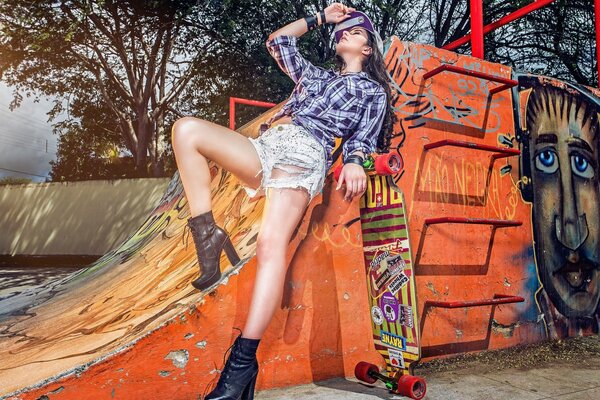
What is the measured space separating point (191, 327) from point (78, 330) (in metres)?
1.01

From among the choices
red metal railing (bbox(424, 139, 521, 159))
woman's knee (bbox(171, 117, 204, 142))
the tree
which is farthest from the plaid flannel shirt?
the tree

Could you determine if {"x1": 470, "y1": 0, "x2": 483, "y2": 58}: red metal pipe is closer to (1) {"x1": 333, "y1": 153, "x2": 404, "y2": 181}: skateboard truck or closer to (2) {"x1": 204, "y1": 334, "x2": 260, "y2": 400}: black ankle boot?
(1) {"x1": 333, "y1": 153, "x2": 404, "y2": 181}: skateboard truck

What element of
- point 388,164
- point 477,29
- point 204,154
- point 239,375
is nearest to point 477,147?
point 388,164

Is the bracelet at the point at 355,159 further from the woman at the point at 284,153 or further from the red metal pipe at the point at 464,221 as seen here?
the red metal pipe at the point at 464,221

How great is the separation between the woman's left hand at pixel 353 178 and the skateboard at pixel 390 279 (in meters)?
0.11

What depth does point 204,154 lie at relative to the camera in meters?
2.45

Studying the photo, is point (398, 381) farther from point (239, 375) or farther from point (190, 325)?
point (190, 325)

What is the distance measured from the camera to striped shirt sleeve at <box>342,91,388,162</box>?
2.66 m

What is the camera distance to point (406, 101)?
3.47m

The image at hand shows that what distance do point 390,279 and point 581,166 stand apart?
2.90 m

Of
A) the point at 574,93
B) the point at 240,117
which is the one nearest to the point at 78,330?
the point at 574,93

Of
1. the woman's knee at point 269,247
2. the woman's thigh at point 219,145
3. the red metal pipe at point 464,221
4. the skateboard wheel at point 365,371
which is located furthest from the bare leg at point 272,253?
the red metal pipe at point 464,221

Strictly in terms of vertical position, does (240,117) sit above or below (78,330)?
above

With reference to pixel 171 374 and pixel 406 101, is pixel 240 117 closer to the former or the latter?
pixel 406 101
